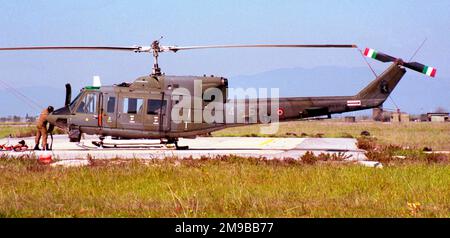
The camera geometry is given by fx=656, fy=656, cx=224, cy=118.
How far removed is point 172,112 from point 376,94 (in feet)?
26.3

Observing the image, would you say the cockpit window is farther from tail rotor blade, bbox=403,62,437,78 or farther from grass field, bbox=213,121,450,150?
grass field, bbox=213,121,450,150

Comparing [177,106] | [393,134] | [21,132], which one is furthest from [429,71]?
[21,132]

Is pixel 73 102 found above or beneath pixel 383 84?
beneath

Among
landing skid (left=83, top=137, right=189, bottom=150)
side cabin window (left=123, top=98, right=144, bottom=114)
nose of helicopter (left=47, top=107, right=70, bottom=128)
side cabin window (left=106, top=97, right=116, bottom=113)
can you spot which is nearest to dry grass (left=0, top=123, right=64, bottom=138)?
nose of helicopter (left=47, top=107, right=70, bottom=128)

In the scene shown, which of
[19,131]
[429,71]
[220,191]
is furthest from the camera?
[19,131]

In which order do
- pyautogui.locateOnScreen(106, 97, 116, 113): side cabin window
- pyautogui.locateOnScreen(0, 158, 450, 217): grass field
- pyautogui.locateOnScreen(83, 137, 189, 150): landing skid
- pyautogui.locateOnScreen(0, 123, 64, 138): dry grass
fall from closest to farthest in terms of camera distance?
pyautogui.locateOnScreen(0, 158, 450, 217): grass field
pyautogui.locateOnScreen(106, 97, 116, 113): side cabin window
pyautogui.locateOnScreen(83, 137, 189, 150): landing skid
pyautogui.locateOnScreen(0, 123, 64, 138): dry grass

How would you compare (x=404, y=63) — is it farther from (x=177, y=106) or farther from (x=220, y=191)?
(x=220, y=191)

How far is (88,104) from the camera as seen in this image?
1006 inches

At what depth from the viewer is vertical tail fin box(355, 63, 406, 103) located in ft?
83.5

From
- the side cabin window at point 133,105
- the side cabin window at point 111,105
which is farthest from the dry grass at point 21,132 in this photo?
the side cabin window at point 133,105

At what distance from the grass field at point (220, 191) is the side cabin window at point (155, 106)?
26.9 ft

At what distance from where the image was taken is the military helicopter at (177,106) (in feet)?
83.0

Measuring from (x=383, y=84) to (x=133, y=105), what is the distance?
9.75 meters
